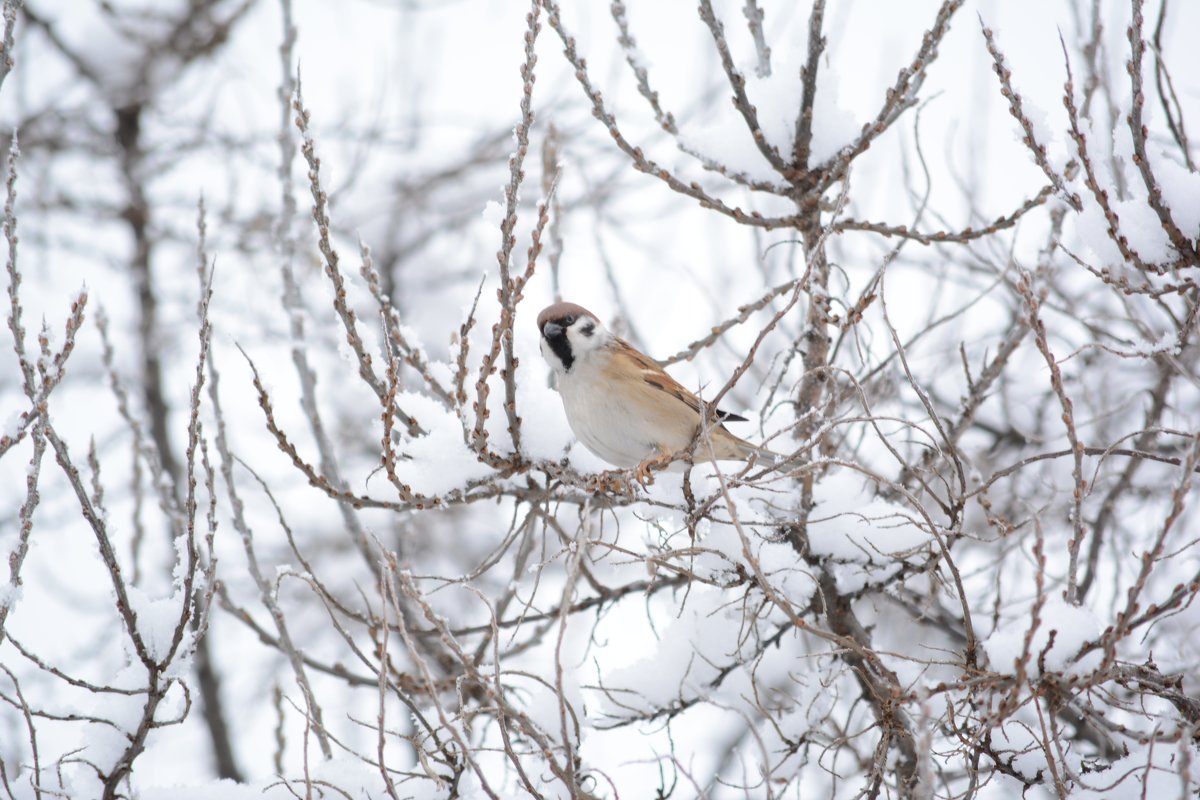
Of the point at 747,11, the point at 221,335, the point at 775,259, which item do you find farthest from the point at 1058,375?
the point at 221,335

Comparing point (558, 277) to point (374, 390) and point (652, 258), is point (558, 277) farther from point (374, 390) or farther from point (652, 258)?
point (652, 258)

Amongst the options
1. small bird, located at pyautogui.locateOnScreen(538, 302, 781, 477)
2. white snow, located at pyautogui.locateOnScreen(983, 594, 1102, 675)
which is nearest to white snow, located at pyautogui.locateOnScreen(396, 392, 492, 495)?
small bird, located at pyautogui.locateOnScreen(538, 302, 781, 477)

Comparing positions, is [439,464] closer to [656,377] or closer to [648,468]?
[648,468]

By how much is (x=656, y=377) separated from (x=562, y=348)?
0.38 m

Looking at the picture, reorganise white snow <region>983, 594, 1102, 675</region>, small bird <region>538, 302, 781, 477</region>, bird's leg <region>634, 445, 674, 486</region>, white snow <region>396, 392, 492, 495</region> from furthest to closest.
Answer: small bird <region>538, 302, 781, 477</region> < bird's leg <region>634, 445, 674, 486</region> < white snow <region>396, 392, 492, 495</region> < white snow <region>983, 594, 1102, 675</region>

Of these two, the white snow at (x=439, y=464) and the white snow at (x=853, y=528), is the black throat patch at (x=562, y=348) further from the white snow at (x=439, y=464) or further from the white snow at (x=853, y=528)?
the white snow at (x=853, y=528)

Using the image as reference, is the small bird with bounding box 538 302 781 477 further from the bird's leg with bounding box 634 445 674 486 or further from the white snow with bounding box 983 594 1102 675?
the white snow with bounding box 983 594 1102 675

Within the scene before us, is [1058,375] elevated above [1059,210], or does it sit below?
below

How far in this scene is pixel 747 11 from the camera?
3252 mm

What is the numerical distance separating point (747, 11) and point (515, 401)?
4.95 ft

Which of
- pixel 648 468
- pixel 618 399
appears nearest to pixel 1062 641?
pixel 648 468

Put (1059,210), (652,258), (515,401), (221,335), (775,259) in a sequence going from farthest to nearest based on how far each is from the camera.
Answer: (221,335), (652,258), (775,259), (1059,210), (515,401)

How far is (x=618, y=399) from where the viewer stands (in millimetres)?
3580

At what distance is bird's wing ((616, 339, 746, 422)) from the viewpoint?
383 cm
